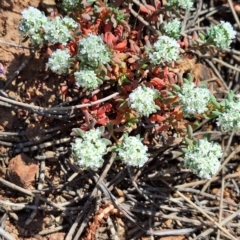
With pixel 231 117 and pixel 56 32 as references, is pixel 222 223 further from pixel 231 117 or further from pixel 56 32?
pixel 56 32

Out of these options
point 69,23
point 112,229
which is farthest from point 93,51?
point 112,229

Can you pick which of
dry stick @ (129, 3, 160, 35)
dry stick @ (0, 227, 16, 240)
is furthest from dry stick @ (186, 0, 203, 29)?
dry stick @ (0, 227, 16, 240)

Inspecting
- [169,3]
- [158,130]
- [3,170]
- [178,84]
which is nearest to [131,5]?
[169,3]

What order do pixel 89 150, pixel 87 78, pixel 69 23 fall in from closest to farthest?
pixel 89 150, pixel 87 78, pixel 69 23

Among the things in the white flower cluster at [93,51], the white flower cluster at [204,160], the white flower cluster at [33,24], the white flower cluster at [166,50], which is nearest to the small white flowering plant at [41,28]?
the white flower cluster at [33,24]

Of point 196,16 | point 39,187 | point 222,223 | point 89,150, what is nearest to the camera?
point 89,150

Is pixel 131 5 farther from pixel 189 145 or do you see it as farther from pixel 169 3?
pixel 189 145
